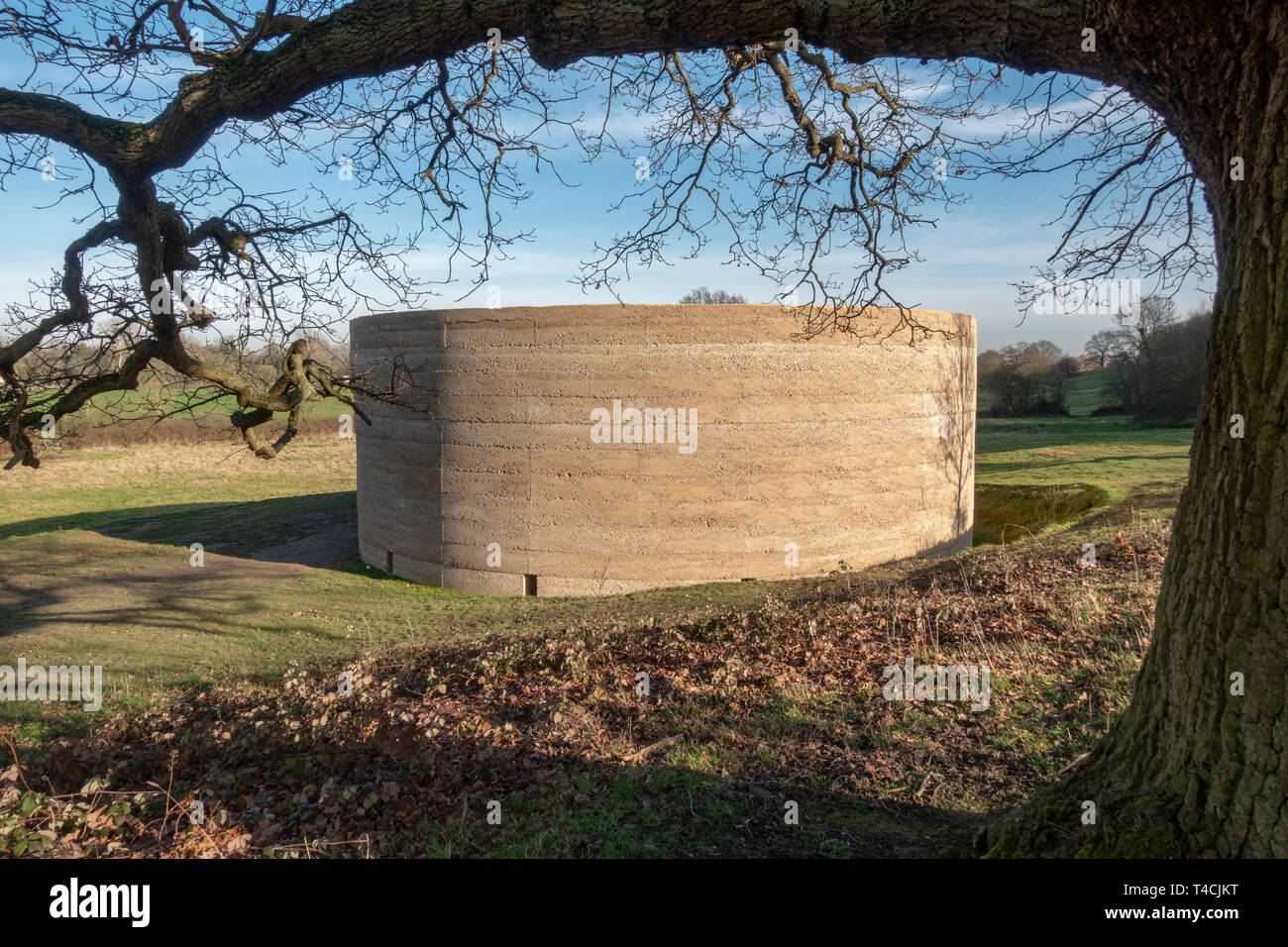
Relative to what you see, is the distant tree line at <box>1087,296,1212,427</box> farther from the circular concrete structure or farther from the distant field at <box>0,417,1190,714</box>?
the circular concrete structure

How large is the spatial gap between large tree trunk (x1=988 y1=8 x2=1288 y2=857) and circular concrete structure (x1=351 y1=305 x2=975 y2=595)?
32.7 ft

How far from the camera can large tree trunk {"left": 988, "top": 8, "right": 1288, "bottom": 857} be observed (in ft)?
8.38

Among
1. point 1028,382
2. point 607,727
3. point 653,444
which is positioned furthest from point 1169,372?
point 607,727

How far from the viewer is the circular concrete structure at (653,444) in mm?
12867

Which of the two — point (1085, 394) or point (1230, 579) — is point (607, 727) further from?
point (1085, 394)

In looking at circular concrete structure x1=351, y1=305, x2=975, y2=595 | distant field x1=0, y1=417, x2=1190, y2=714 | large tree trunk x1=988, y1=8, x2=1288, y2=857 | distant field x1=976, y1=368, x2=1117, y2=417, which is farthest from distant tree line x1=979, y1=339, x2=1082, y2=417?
large tree trunk x1=988, y1=8, x2=1288, y2=857

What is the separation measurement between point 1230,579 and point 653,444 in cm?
1050

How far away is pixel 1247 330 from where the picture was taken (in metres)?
2.67

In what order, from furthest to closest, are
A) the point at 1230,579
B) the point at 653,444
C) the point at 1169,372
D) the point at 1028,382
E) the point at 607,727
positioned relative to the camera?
the point at 1028,382
the point at 1169,372
the point at 653,444
the point at 607,727
the point at 1230,579

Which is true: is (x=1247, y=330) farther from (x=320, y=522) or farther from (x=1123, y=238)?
(x=320, y=522)

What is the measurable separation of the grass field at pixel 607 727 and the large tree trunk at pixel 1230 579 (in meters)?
0.86

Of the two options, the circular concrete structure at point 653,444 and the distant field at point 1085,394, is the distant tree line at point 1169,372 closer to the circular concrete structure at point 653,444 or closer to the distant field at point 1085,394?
the distant field at point 1085,394

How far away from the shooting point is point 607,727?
15.5 ft

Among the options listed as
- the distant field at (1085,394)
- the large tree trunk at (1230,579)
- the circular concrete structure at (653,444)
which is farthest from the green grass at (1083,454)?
the large tree trunk at (1230,579)
